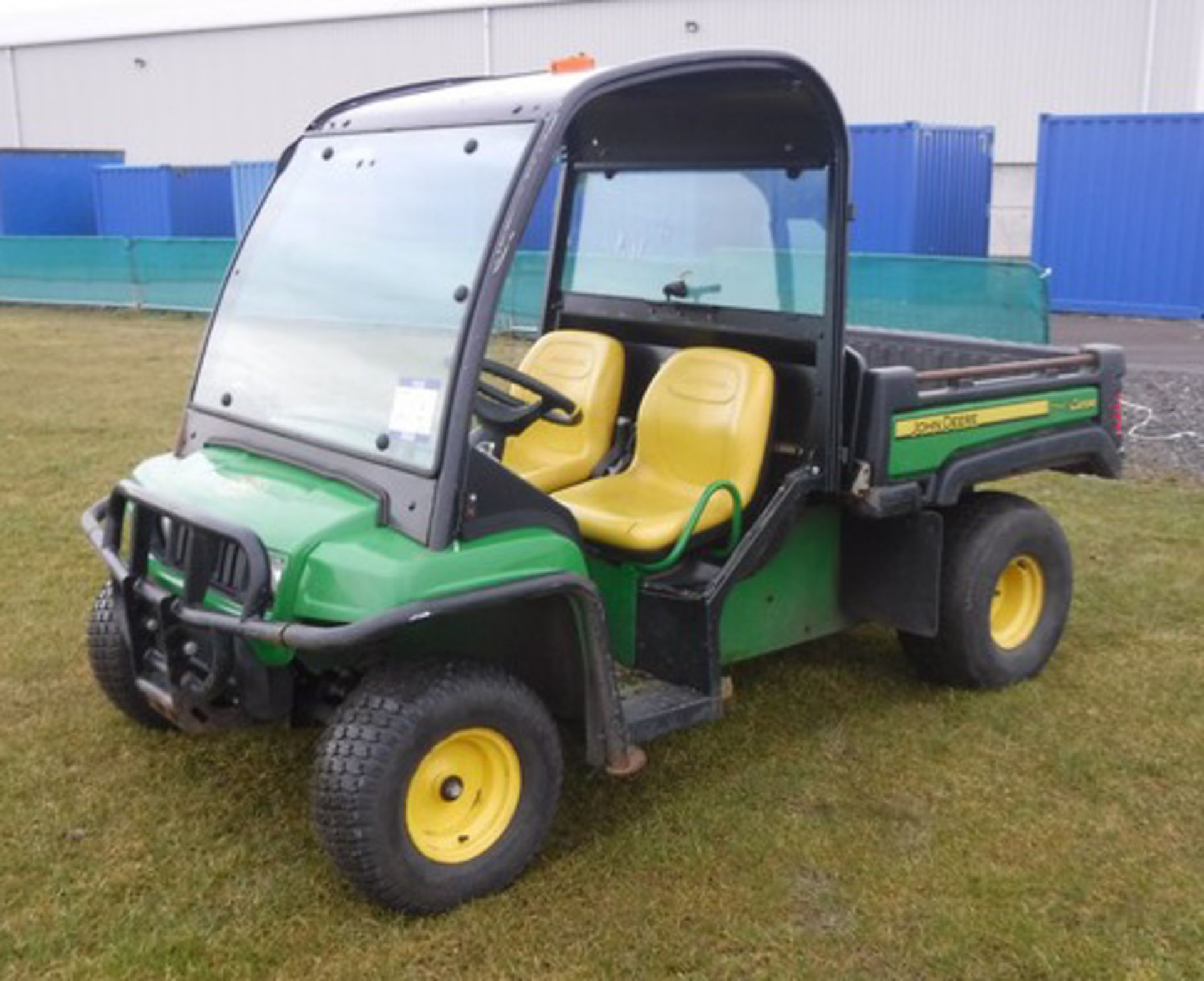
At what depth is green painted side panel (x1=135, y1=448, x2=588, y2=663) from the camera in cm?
290

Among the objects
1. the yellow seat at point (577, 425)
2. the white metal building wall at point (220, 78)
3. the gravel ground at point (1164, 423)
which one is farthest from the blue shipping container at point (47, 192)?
the yellow seat at point (577, 425)

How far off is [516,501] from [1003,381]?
186cm

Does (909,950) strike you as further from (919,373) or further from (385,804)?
(919,373)

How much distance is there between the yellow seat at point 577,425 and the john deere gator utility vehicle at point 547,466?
0.4 inches

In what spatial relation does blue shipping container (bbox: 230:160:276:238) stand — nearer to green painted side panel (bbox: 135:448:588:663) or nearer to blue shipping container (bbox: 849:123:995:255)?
blue shipping container (bbox: 849:123:995:255)

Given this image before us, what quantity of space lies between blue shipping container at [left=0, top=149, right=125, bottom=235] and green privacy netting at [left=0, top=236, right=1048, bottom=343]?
3.87m

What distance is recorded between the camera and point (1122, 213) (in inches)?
587

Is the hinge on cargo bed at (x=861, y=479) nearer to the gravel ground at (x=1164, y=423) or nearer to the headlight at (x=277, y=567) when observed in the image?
the headlight at (x=277, y=567)

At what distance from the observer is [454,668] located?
313 cm

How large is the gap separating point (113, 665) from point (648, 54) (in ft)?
75.6

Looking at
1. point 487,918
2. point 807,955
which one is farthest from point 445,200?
point 807,955

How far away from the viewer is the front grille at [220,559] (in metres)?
3.12

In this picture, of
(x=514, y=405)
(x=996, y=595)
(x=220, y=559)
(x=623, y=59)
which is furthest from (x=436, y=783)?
(x=623, y=59)

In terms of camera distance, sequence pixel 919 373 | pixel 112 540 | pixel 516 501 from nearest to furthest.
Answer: pixel 516 501 < pixel 112 540 < pixel 919 373
